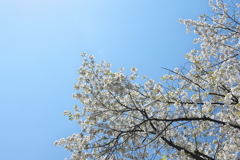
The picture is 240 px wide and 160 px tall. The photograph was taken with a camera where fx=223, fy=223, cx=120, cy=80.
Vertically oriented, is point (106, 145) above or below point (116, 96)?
below

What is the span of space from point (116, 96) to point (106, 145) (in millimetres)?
1915

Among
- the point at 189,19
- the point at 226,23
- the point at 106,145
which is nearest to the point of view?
the point at 106,145

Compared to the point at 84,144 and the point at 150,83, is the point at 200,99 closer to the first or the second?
the point at 150,83

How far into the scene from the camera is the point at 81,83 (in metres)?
9.11

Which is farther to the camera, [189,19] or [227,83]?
[189,19]

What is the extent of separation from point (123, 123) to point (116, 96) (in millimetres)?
1339

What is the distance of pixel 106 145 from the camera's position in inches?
319

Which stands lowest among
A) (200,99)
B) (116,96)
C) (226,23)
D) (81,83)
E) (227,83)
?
(200,99)

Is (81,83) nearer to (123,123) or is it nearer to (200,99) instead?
(123,123)

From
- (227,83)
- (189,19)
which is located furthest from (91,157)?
(189,19)

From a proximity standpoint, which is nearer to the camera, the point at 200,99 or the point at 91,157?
the point at 200,99

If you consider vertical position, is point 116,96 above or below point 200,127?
above

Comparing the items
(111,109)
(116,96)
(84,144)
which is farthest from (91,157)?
(116,96)

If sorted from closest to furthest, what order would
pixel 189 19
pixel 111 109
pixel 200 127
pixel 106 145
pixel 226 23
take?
pixel 106 145 → pixel 111 109 → pixel 200 127 → pixel 226 23 → pixel 189 19
